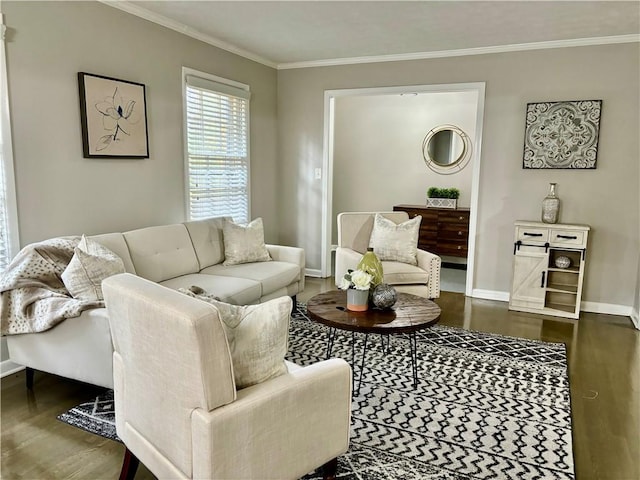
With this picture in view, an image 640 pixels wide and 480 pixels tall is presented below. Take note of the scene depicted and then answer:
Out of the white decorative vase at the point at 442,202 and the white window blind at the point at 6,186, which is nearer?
the white window blind at the point at 6,186

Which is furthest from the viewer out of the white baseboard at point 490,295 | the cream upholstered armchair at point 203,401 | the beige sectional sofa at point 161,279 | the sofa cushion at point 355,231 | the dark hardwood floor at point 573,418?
the white baseboard at point 490,295

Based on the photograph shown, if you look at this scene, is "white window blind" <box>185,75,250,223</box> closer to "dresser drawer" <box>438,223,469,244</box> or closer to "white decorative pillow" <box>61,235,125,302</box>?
"white decorative pillow" <box>61,235,125,302</box>

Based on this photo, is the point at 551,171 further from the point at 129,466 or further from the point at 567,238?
the point at 129,466

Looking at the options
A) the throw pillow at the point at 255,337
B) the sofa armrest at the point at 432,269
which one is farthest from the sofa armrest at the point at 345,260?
the throw pillow at the point at 255,337

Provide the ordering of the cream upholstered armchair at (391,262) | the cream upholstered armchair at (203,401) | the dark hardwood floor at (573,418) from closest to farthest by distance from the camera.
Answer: the cream upholstered armchair at (203,401) < the dark hardwood floor at (573,418) < the cream upholstered armchair at (391,262)

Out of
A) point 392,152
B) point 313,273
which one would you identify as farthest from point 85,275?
point 392,152

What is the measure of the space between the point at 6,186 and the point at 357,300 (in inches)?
90.5

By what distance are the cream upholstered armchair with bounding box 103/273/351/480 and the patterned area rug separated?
0.49 m

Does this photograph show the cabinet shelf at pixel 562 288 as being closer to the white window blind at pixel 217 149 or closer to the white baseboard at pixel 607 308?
the white baseboard at pixel 607 308

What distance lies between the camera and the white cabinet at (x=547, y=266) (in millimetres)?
→ 4344

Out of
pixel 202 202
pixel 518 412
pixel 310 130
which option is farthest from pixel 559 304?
pixel 202 202

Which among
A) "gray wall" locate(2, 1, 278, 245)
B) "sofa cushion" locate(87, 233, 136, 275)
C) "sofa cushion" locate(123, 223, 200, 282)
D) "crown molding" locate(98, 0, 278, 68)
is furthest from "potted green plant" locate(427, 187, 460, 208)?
"sofa cushion" locate(87, 233, 136, 275)

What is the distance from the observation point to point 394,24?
13.0 feet

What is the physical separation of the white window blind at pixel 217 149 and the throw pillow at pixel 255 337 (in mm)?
3054
